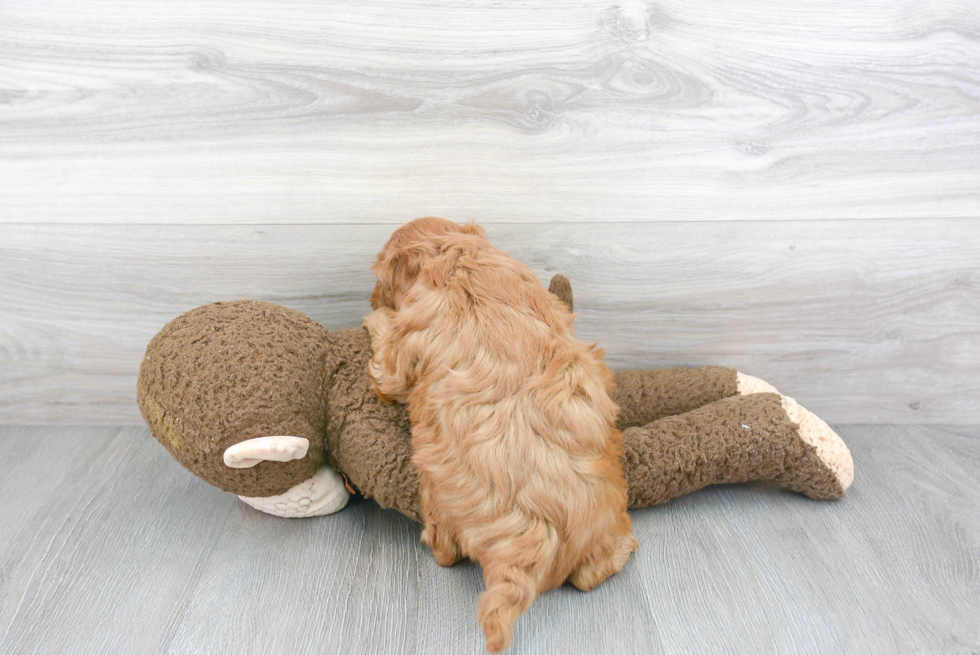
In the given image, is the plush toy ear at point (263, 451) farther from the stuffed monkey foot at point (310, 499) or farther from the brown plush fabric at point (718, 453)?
the brown plush fabric at point (718, 453)

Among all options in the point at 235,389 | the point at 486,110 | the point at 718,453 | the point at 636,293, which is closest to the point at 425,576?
the point at 235,389

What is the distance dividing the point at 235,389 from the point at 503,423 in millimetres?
362

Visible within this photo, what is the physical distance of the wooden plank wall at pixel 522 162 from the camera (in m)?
1.00

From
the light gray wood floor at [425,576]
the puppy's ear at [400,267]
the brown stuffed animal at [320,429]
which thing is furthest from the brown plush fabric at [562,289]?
the light gray wood floor at [425,576]

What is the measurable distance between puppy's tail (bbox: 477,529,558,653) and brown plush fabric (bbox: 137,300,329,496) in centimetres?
33

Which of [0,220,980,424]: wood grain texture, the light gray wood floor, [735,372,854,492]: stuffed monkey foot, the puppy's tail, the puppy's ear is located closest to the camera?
the puppy's tail

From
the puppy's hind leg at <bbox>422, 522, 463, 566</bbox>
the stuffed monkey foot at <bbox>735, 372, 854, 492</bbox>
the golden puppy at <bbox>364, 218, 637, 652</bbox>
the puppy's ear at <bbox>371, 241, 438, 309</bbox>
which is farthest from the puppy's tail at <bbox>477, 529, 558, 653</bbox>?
the stuffed monkey foot at <bbox>735, 372, 854, 492</bbox>

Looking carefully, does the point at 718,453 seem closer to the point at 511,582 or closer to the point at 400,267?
→ the point at 511,582

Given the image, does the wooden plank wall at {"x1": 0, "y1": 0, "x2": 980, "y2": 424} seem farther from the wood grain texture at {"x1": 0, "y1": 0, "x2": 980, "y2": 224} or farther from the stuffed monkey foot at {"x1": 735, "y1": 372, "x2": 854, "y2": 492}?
the stuffed monkey foot at {"x1": 735, "y1": 372, "x2": 854, "y2": 492}

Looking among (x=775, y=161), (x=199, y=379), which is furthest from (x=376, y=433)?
(x=775, y=161)

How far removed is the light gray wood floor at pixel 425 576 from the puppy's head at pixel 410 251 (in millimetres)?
365

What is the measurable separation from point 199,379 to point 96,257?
0.45 meters

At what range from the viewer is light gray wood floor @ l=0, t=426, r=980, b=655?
765 millimetres

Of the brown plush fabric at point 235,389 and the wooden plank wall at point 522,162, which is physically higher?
the wooden plank wall at point 522,162
